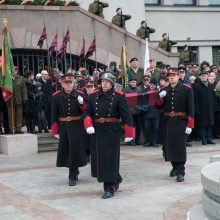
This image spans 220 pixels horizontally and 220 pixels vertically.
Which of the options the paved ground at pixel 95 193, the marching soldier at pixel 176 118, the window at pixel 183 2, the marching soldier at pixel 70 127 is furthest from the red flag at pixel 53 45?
the window at pixel 183 2

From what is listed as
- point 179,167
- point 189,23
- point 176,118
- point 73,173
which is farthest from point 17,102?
point 189,23

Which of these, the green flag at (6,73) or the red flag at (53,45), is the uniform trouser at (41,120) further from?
the red flag at (53,45)

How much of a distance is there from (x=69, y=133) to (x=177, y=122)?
1.91m

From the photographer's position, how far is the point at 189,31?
2770 cm

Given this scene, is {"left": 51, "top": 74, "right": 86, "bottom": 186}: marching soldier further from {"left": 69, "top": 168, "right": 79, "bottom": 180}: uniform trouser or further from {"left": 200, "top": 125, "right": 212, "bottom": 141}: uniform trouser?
{"left": 200, "top": 125, "right": 212, "bottom": 141}: uniform trouser

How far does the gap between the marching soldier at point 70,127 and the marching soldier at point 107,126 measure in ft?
2.70

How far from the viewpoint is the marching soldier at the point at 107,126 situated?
28.2 feet

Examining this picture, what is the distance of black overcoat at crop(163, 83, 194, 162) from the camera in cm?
976

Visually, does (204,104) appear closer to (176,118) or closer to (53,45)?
(176,118)

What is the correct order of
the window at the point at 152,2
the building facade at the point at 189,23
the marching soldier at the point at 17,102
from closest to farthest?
the marching soldier at the point at 17,102, the building facade at the point at 189,23, the window at the point at 152,2

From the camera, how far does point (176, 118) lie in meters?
9.87

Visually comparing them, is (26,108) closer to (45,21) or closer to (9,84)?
(9,84)

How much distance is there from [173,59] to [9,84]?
1034 centimetres

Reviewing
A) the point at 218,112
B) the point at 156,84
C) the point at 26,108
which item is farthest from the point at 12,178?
the point at 218,112
